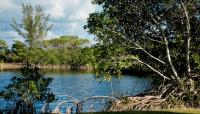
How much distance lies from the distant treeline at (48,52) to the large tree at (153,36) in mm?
70489

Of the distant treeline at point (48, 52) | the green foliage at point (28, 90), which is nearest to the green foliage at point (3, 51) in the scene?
the distant treeline at point (48, 52)

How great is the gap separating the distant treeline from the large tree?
70.5 meters

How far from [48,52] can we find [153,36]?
120 meters

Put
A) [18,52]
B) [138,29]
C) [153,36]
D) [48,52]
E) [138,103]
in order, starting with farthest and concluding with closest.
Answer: [48,52]
[18,52]
[153,36]
[138,29]
[138,103]

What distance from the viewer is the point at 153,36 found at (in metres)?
26.8

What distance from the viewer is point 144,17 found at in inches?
1021

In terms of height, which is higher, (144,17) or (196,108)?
(144,17)

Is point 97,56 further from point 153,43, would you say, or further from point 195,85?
point 195,85

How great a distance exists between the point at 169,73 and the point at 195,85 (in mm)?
2072

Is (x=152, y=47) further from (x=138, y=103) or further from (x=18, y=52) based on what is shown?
Result: (x=18, y=52)

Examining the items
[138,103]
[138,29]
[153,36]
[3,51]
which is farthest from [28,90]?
[3,51]

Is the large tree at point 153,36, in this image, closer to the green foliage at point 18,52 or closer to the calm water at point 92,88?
the calm water at point 92,88

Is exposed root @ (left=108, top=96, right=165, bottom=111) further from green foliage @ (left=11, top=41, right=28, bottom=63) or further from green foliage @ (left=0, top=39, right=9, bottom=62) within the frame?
green foliage @ (left=0, top=39, right=9, bottom=62)

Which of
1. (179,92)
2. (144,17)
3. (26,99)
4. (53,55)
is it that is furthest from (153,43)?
(53,55)
